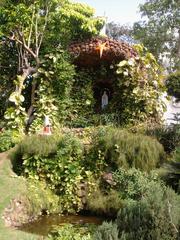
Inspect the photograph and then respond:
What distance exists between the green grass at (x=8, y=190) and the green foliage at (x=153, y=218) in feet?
7.87

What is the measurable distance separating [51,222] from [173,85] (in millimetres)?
6706

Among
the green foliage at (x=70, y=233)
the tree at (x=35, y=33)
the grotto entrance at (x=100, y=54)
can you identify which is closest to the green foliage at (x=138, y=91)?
the grotto entrance at (x=100, y=54)

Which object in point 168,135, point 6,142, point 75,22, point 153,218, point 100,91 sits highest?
point 75,22

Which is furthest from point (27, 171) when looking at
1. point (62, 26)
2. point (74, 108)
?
point (62, 26)

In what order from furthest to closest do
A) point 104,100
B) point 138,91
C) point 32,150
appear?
point 104,100
point 138,91
point 32,150

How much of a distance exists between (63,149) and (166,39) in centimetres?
1830

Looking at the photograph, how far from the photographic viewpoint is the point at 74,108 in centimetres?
1342

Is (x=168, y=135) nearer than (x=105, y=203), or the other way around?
(x=105, y=203)

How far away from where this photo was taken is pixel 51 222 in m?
8.09

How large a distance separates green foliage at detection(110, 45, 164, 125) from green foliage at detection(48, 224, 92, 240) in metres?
5.44

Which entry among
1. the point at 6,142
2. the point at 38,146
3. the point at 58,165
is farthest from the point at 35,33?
the point at 58,165

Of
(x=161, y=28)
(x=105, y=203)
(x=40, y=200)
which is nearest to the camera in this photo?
(x=40, y=200)

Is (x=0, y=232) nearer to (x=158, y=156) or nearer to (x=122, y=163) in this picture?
(x=122, y=163)

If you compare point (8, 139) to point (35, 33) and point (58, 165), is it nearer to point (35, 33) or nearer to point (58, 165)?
point (58, 165)
